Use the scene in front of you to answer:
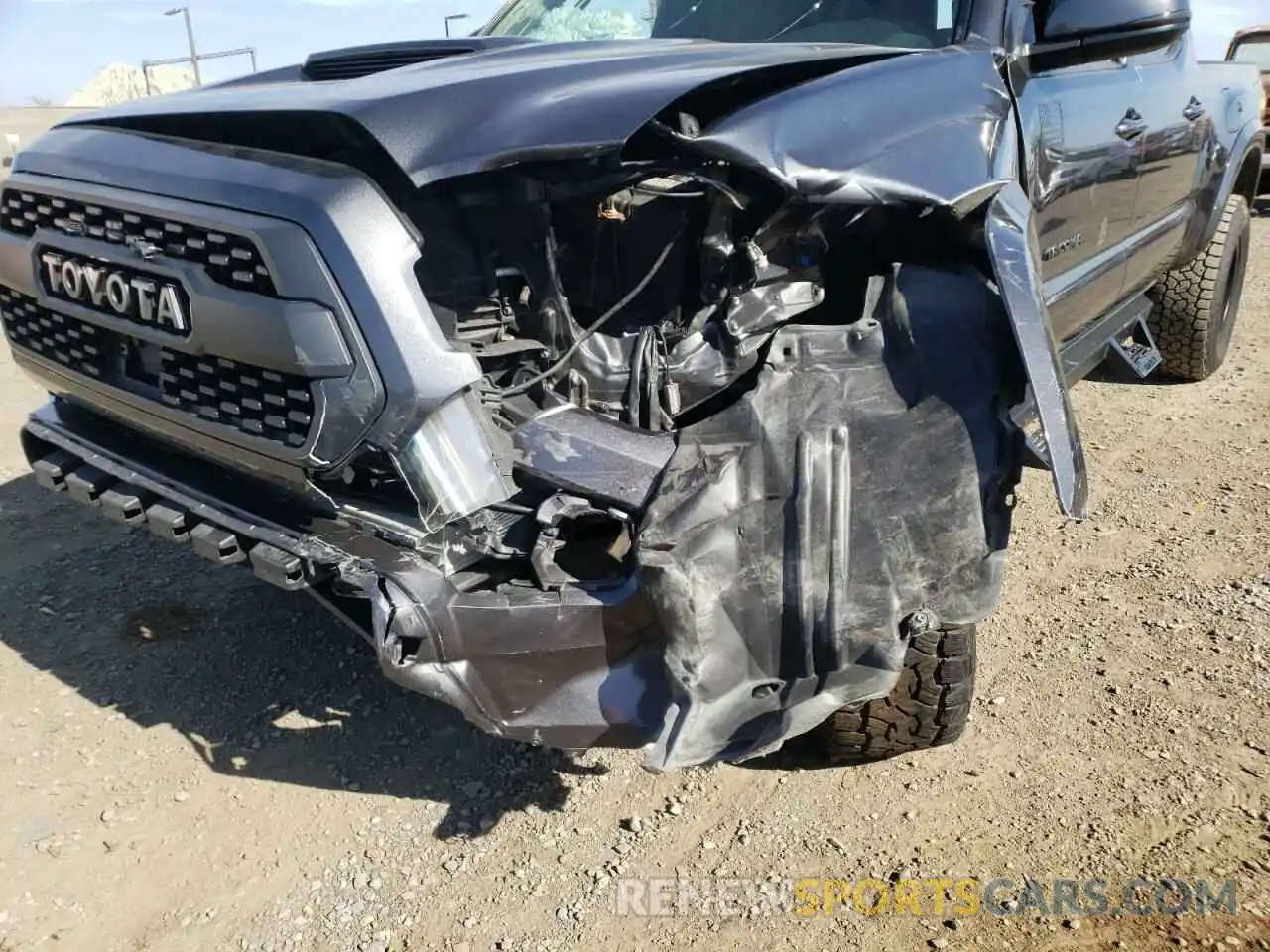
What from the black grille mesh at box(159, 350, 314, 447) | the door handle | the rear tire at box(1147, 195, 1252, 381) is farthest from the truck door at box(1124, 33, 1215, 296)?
the black grille mesh at box(159, 350, 314, 447)

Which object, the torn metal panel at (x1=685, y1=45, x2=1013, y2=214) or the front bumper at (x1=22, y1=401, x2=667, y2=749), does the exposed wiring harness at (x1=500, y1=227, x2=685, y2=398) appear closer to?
the torn metal panel at (x1=685, y1=45, x2=1013, y2=214)

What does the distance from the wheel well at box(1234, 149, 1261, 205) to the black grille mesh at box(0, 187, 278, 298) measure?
199 inches

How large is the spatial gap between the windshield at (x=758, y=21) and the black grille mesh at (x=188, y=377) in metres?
1.61

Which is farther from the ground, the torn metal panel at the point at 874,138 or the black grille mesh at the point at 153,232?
Result: the torn metal panel at the point at 874,138

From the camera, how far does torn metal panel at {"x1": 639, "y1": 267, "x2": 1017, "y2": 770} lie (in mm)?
1987

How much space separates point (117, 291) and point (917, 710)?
6.86ft

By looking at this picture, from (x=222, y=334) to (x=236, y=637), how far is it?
5.10ft

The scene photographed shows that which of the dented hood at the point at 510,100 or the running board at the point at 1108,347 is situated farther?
the running board at the point at 1108,347

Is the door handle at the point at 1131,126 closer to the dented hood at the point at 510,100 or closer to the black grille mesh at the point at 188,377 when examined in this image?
the dented hood at the point at 510,100

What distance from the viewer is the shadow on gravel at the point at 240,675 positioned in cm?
267

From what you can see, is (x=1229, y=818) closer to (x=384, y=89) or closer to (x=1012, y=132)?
(x=1012, y=132)

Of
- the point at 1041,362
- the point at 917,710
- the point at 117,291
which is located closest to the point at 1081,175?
the point at 1041,362

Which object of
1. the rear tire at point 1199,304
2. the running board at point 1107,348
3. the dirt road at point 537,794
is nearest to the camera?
the dirt road at point 537,794

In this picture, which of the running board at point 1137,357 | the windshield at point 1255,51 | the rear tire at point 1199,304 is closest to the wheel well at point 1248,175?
the rear tire at point 1199,304
